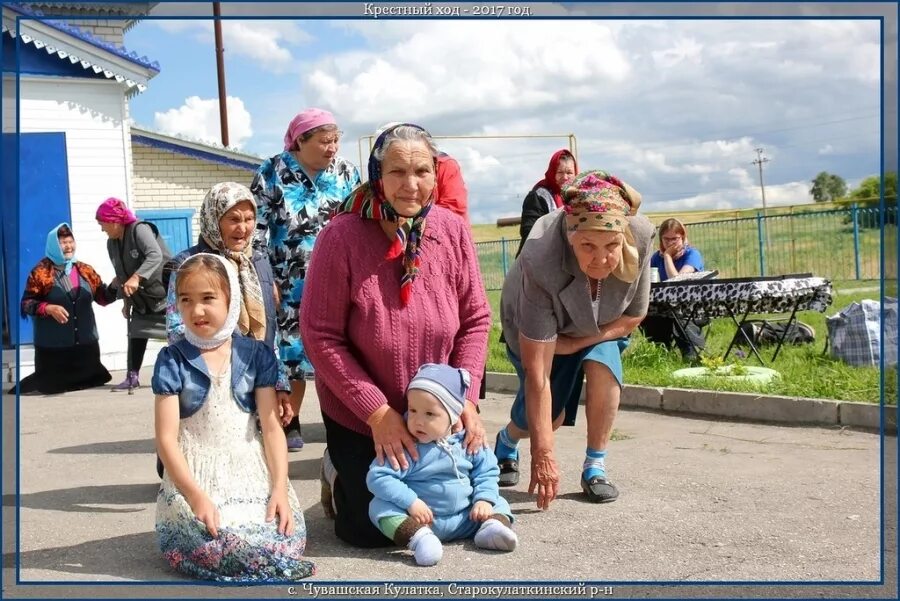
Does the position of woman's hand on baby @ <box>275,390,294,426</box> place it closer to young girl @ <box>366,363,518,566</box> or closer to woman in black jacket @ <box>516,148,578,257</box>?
young girl @ <box>366,363,518,566</box>

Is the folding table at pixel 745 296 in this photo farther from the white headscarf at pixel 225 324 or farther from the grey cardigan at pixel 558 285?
the white headscarf at pixel 225 324

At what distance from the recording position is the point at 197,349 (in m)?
4.16

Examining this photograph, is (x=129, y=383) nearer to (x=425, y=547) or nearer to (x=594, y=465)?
(x=594, y=465)

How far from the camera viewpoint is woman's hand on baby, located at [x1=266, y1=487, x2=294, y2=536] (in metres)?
4.00

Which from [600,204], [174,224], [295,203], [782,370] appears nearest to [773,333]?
[782,370]

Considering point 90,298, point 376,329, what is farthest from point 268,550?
point 90,298

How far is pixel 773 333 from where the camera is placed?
32.4ft

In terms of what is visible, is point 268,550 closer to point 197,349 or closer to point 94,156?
point 197,349

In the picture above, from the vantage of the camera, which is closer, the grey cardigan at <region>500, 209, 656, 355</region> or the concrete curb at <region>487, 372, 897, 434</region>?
the grey cardigan at <region>500, 209, 656, 355</region>

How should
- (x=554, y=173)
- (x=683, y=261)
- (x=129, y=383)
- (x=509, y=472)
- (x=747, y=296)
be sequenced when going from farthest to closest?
(x=129, y=383)
(x=683, y=261)
(x=747, y=296)
(x=554, y=173)
(x=509, y=472)

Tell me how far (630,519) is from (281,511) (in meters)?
1.62

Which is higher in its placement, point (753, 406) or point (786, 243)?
point (786, 243)

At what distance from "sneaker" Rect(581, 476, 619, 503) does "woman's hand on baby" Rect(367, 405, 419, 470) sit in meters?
1.13

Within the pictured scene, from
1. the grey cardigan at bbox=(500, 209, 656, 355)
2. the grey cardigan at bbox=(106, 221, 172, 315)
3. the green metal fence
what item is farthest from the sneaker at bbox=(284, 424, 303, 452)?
the green metal fence
